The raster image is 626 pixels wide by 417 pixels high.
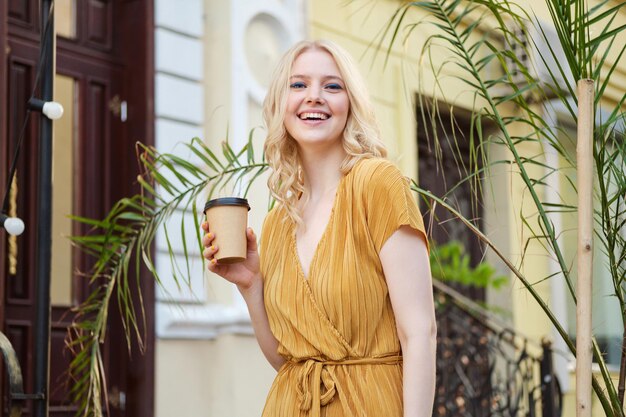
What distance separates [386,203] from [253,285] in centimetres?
41

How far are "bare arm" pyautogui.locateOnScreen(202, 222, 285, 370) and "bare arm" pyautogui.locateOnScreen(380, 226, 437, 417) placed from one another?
0.35 m

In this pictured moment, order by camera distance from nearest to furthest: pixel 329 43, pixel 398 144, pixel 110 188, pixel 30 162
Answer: pixel 329 43, pixel 30 162, pixel 110 188, pixel 398 144

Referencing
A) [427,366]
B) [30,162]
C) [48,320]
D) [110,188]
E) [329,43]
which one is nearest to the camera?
[427,366]

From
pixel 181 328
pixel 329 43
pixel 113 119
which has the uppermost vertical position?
pixel 113 119

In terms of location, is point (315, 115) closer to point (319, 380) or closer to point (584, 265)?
point (319, 380)

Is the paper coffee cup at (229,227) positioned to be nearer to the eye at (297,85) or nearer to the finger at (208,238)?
the finger at (208,238)

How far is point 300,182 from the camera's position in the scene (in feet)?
8.63

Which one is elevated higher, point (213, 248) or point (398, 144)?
point (398, 144)

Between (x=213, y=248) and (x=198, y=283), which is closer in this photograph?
(x=213, y=248)

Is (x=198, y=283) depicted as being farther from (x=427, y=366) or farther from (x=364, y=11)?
(x=427, y=366)

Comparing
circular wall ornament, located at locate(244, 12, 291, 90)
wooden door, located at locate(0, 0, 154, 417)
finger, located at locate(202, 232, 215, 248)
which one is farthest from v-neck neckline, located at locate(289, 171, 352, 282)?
circular wall ornament, located at locate(244, 12, 291, 90)

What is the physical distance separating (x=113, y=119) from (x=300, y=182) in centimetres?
418

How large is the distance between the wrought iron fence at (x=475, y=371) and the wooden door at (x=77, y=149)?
2167mm

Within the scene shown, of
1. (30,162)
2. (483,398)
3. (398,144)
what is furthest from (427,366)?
(398,144)
